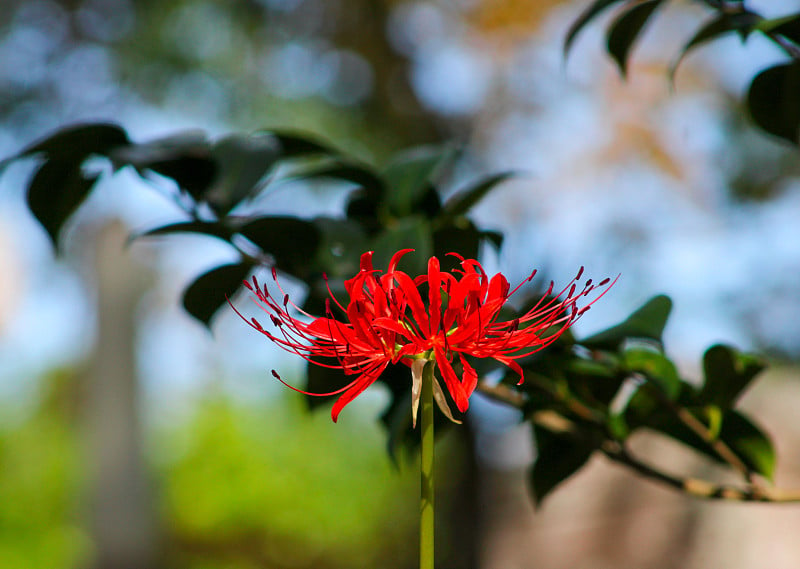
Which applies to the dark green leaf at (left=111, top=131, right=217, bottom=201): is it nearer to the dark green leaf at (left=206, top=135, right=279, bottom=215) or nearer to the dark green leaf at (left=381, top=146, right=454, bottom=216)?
the dark green leaf at (left=206, top=135, right=279, bottom=215)

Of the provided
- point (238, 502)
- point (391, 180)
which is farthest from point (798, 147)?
point (238, 502)

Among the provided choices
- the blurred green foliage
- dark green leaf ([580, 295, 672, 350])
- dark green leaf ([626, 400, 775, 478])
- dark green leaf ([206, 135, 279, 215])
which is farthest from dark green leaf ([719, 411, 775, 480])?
the blurred green foliage

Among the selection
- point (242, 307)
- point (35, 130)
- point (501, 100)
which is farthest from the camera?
point (242, 307)

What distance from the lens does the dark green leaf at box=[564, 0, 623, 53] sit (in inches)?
20.2

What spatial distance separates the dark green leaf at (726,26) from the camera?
1.59ft

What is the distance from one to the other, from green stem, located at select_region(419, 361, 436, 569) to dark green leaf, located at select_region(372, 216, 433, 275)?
0.53 ft

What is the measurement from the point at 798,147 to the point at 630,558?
1.56 meters

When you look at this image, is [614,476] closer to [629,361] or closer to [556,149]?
[556,149]

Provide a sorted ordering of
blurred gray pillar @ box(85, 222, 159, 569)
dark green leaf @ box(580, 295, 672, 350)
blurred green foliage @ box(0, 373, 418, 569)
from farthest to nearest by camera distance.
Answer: blurred green foliage @ box(0, 373, 418, 569) < blurred gray pillar @ box(85, 222, 159, 569) < dark green leaf @ box(580, 295, 672, 350)

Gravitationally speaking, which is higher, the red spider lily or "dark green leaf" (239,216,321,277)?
the red spider lily

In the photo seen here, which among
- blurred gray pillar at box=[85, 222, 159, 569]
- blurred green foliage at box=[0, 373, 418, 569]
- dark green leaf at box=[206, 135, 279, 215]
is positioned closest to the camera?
dark green leaf at box=[206, 135, 279, 215]

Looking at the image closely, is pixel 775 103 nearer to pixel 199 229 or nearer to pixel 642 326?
pixel 642 326

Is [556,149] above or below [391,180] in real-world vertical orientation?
below

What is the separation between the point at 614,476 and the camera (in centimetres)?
203
